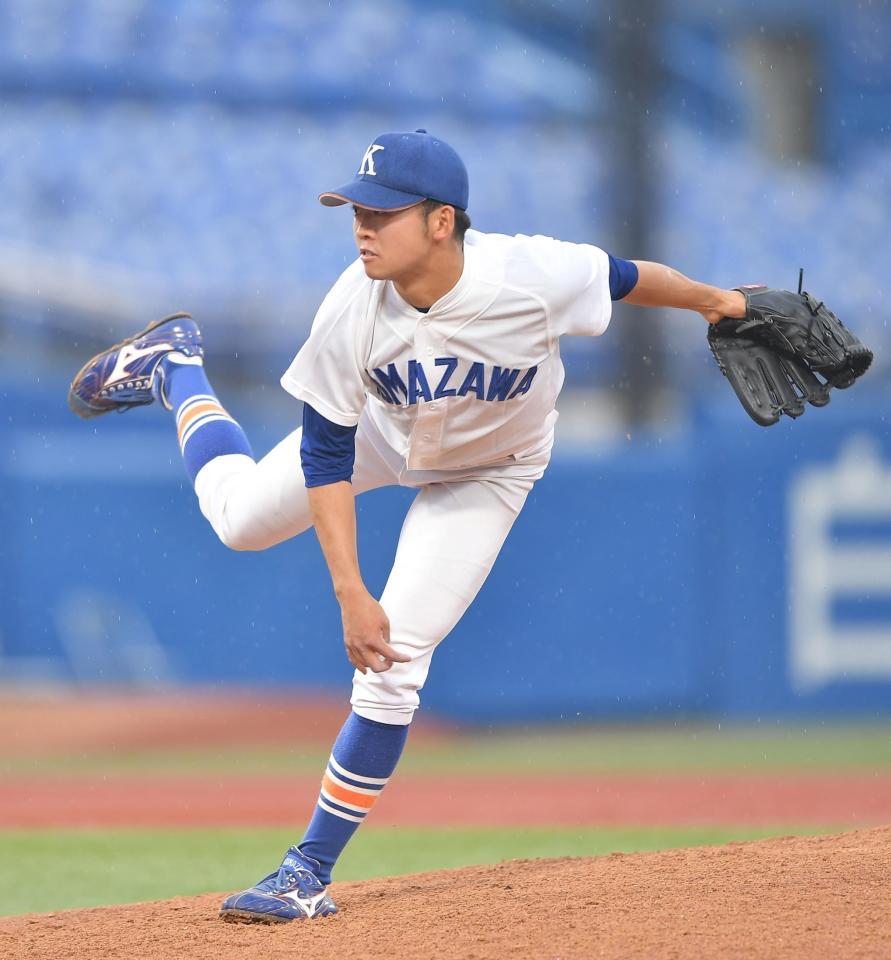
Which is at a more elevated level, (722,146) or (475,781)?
(722,146)

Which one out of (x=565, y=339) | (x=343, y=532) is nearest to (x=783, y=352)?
(x=343, y=532)

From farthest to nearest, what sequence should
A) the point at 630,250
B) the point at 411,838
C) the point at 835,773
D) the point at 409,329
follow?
the point at 630,250 → the point at 835,773 → the point at 411,838 → the point at 409,329

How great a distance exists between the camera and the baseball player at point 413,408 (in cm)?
313

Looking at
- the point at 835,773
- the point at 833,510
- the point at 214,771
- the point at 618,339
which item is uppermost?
the point at 618,339

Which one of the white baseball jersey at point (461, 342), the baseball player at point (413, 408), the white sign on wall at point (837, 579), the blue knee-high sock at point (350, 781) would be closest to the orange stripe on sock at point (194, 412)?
the baseball player at point (413, 408)

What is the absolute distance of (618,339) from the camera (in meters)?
9.24

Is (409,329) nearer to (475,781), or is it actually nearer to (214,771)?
(475,781)

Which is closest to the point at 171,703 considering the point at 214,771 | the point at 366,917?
the point at 214,771

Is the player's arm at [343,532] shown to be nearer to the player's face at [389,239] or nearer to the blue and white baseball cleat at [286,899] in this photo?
the player's face at [389,239]

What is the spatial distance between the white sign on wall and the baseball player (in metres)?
4.88

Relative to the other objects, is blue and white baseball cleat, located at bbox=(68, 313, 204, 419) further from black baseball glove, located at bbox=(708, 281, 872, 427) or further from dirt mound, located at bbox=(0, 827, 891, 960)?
black baseball glove, located at bbox=(708, 281, 872, 427)

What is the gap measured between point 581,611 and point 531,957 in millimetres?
5645

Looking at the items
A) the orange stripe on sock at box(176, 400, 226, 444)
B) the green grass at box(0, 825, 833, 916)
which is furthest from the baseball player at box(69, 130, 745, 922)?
the green grass at box(0, 825, 833, 916)

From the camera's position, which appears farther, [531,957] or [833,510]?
[833,510]
